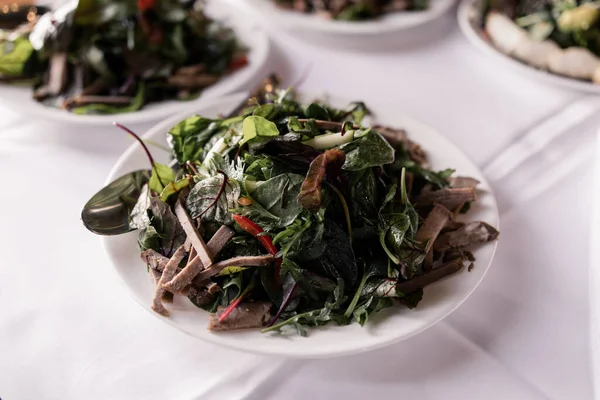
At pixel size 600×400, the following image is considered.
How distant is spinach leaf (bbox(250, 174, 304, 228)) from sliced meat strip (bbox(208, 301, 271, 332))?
18 cm

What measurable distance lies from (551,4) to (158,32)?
165 centimetres

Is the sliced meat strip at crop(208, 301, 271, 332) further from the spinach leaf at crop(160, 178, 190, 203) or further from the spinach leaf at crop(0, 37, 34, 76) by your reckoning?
the spinach leaf at crop(0, 37, 34, 76)

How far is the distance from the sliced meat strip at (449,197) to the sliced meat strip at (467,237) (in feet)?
0.28

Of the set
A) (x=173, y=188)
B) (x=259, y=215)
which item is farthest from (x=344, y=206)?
(x=173, y=188)

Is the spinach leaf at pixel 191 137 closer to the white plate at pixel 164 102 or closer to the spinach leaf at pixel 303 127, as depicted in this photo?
the spinach leaf at pixel 303 127

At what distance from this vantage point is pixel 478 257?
51.6 inches

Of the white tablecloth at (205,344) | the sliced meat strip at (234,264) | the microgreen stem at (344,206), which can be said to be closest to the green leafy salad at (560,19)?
the white tablecloth at (205,344)

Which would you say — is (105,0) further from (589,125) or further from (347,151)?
(589,125)

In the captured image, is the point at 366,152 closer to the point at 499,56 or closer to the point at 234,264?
the point at 234,264

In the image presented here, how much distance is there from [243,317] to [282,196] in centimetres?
28

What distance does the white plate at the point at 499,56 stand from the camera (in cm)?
198

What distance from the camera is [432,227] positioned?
133cm

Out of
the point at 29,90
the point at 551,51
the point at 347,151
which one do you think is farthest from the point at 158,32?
the point at 551,51

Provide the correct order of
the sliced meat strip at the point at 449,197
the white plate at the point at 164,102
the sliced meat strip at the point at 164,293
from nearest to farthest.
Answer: the sliced meat strip at the point at 164,293
the sliced meat strip at the point at 449,197
the white plate at the point at 164,102
